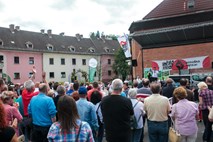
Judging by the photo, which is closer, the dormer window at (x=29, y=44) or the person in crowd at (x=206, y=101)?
the person in crowd at (x=206, y=101)

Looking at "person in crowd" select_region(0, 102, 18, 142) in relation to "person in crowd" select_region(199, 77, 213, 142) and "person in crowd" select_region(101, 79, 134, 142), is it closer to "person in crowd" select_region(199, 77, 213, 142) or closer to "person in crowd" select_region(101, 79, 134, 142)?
"person in crowd" select_region(101, 79, 134, 142)

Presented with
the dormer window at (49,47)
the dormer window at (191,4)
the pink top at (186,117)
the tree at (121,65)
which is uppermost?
the dormer window at (191,4)

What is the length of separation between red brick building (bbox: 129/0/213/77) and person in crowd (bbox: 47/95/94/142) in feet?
84.5

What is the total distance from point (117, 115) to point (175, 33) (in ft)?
85.7

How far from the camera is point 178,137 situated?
5777mm

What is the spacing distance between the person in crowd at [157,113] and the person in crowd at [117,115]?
1201 mm

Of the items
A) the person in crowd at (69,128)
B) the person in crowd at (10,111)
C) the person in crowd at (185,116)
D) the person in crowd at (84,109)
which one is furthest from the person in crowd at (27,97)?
the person in crowd at (69,128)

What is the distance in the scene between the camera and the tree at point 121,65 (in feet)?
202

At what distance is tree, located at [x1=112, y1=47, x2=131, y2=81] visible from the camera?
6160 centimetres

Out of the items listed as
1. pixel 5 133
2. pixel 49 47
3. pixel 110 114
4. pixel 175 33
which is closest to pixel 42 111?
pixel 110 114

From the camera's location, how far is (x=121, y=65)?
6203cm

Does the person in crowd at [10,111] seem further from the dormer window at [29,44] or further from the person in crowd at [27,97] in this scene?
the dormer window at [29,44]

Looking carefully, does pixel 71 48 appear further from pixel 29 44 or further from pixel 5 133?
pixel 5 133

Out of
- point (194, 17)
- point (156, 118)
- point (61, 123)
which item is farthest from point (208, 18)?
point (61, 123)
